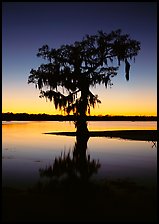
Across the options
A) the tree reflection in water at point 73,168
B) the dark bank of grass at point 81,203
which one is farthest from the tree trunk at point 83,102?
the dark bank of grass at point 81,203

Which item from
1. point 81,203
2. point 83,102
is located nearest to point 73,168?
point 81,203

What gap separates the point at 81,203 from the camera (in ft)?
21.5

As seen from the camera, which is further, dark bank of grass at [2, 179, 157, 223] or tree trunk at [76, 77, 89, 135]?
tree trunk at [76, 77, 89, 135]

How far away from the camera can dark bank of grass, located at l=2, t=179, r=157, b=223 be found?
18.6 ft

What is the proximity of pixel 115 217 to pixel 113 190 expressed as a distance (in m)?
2.30

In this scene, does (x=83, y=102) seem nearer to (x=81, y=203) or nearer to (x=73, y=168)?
(x=73, y=168)

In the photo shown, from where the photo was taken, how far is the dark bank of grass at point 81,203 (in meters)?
5.68

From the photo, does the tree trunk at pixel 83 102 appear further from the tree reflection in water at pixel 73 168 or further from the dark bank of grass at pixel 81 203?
the dark bank of grass at pixel 81 203

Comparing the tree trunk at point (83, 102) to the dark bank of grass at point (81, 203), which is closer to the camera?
the dark bank of grass at point (81, 203)

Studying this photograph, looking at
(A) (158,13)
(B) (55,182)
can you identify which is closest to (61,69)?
(A) (158,13)

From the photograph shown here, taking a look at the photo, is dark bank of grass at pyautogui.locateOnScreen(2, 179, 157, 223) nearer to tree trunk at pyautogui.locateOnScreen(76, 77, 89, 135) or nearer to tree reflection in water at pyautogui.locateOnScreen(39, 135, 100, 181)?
tree reflection in water at pyautogui.locateOnScreen(39, 135, 100, 181)

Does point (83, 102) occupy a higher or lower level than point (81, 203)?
higher

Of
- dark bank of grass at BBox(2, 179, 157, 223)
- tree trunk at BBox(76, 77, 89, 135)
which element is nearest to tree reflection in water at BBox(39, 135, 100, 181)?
dark bank of grass at BBox(2, 179, 157, 223)

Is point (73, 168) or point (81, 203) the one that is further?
point (73, 168)
